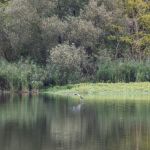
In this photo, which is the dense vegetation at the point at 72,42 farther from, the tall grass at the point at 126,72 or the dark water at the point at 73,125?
the dark water at the point at 73,125

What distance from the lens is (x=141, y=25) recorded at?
197 ft

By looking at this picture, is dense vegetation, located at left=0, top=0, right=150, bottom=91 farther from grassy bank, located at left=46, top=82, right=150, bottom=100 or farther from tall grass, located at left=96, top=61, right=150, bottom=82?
A: grassy bank, located at left=46, top=82, right=150, bottom=100

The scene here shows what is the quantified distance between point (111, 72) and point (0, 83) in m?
10.3

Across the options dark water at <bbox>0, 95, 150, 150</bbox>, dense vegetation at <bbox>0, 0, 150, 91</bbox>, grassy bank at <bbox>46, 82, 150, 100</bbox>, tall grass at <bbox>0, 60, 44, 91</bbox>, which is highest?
dense vegetation at <bbox>0, 0, 150, 91</bbox>

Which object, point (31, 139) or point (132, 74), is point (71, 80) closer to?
point (132, 74)

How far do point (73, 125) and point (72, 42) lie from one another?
28137 millimetres

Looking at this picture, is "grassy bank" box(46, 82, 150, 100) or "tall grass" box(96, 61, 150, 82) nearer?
"grassy bank" box(46, 82, 150, 100)

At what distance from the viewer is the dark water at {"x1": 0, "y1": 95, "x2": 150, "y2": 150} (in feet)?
75.6

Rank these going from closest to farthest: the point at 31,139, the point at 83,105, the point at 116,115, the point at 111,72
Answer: the point at 31,139
the point at 116,115
the point at 83,105
the point at 111,72

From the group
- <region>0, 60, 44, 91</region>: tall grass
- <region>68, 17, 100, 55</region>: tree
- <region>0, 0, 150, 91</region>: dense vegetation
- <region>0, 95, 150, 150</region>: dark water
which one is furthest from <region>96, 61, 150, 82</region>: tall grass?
<region>0, 95, 150, 150</region>: dark water

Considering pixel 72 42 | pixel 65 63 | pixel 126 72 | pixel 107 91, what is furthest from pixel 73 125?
pixel 72 42

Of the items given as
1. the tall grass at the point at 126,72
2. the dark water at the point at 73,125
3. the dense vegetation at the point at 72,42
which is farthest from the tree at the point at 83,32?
the dark water at the point at 73,125

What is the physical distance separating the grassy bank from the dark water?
3879 mm

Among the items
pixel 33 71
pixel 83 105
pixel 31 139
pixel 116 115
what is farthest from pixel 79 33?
pixel 31 139
